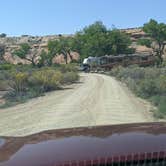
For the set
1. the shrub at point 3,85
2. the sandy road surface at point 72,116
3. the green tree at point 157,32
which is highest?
the green tree at point 157,32

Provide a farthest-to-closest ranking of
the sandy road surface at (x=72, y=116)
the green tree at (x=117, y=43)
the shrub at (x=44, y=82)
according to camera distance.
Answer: the green tree at (x=117, y=43), the shrub at (x=44, y=82), the sandy road surface at (x=72, y=116)

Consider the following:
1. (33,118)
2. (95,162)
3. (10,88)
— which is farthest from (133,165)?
(10,88)

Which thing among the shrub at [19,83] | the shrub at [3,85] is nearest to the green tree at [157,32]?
the shrub at [3,85]

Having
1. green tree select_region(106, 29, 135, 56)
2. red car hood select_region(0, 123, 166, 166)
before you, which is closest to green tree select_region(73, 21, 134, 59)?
green tree select_region(106, 29, 135, 56)

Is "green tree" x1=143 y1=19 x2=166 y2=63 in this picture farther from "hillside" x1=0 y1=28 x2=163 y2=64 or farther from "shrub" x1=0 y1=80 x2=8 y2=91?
"shrub" x1=0 y1=80 x2=8 y2=91

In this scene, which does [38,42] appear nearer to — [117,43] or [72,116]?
[117,43]

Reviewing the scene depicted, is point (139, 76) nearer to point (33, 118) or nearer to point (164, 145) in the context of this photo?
point (33, 118)

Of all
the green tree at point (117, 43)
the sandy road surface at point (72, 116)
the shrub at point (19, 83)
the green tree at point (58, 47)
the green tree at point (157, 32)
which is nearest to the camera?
the sandy road surface at point (72, 116)

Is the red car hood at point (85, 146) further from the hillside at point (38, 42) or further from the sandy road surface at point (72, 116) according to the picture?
the hillside at point (38, 42)

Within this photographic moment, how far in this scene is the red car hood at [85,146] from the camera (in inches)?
124

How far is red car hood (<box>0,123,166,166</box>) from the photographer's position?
3.16m

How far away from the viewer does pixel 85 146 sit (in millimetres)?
3451

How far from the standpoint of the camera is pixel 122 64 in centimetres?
8750

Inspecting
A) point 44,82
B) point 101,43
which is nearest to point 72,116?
point 44,82
